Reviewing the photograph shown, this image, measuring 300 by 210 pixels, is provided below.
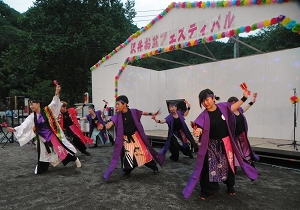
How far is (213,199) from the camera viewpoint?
Answer: 3.37 meters

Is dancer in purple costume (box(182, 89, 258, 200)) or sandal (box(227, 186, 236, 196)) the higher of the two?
dancer in purple costume (box(182, 89, 258, 200))

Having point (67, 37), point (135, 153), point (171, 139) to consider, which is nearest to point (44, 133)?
point (135, 153)

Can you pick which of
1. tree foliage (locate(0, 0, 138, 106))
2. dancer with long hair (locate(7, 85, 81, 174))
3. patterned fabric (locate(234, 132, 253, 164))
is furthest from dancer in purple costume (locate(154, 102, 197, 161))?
tree foliage (locate(0, 0, 138, 106))

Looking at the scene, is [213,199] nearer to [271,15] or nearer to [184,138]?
[184,138]

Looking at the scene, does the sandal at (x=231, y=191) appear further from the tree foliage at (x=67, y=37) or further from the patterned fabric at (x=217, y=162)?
the tree foliage at (x=67, y=37)

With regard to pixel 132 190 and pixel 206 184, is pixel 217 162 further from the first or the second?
pixel 132 190

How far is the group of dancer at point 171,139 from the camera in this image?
3.32m

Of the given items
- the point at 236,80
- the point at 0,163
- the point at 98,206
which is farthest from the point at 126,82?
the point at 98,206

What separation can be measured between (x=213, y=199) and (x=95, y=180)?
6.88ft

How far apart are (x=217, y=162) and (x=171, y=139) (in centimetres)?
251

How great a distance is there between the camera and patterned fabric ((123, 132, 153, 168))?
4395 mm

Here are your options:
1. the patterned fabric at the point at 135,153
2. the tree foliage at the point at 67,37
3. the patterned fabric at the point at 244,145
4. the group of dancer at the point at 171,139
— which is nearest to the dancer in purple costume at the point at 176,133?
the group of dancer at the point at 171,139

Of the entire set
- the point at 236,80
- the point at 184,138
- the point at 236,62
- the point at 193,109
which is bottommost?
the point at 184,138

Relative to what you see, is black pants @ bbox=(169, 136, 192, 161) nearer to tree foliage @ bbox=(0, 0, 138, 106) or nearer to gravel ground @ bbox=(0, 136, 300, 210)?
gravel ground @ bbox=(0, 136, 300, 210)
